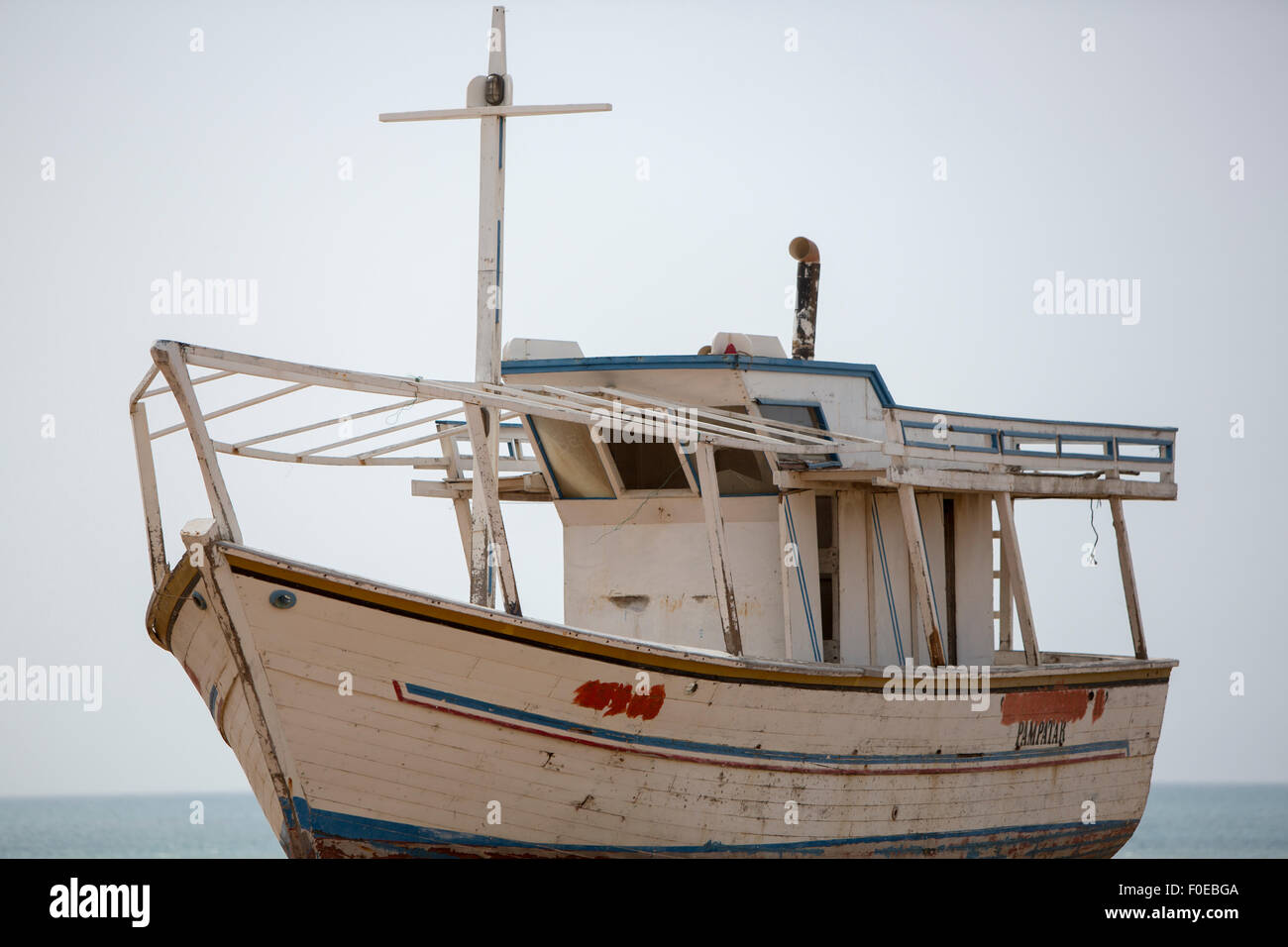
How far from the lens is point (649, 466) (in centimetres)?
1675

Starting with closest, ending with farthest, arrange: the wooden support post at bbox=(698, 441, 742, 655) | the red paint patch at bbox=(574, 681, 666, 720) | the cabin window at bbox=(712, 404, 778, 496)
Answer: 1. the red paint patch at bbox=(574, 681, 666, 720)
2. the wooden support post at bbox=(698, 441, 742, 655)
3. the cabin window at bbox=(712, 404, 778, 496)

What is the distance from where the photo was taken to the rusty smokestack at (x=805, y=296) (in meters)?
19.1

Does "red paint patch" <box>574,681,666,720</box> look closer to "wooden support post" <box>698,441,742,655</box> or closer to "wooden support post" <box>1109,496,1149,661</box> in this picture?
"wooden support post" <box>698,441,742,655</box>

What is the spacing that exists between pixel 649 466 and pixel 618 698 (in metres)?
3.63

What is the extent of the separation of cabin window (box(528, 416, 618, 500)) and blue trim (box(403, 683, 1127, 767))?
3303 mm

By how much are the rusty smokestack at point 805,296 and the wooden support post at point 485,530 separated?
541 cm

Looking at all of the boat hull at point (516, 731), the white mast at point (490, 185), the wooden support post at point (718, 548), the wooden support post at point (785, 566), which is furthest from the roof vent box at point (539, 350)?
the boat hull at point (516, 731)

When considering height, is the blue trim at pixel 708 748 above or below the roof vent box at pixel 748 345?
below

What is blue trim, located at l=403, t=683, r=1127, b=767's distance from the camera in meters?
13.1

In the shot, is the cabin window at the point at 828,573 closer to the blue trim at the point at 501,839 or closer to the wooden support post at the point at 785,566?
the wooden support post at the point at 785,566

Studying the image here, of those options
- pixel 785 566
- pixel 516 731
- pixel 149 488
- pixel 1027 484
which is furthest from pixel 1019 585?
pixel 149 488

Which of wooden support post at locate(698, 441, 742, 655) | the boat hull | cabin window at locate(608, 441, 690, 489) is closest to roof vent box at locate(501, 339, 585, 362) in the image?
cabin window at locate(608, 441, 690, 489)

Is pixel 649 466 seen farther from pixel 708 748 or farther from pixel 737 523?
pixel 708 748

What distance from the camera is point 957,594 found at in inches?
719
